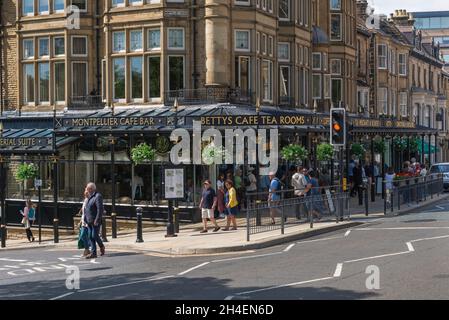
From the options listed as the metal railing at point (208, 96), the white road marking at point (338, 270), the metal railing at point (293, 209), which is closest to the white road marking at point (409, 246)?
the white road marking at point (338, 270)

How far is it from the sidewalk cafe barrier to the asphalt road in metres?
7.09

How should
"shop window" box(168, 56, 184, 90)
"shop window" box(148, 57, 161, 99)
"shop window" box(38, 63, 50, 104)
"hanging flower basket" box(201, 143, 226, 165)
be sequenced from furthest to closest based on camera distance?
"shop window" box(38, 63, 50, 104) → "shop window" box(148, 57, 161, 99) → "shop window" box(168, 56, 184, 90) → "hanging flower basket" box(201, 143, 226, 165)

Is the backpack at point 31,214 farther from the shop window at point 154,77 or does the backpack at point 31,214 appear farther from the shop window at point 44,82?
the shop window at point 44,82

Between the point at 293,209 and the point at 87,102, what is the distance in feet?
45.9

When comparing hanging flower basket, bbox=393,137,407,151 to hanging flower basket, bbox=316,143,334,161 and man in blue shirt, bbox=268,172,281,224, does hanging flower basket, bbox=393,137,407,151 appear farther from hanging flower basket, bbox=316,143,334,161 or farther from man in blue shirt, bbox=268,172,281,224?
man in blue shirt, bbox=268,172,281,224

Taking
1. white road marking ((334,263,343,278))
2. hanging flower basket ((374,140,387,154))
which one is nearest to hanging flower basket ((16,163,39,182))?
white road marking ((334,263,343,278))

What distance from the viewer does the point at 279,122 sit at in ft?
90.1

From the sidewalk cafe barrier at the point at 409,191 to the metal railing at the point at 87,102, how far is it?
12.8m

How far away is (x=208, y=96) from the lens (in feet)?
101

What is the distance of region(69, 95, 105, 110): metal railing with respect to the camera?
34406 mm

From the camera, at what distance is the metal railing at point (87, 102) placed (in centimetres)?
3441
